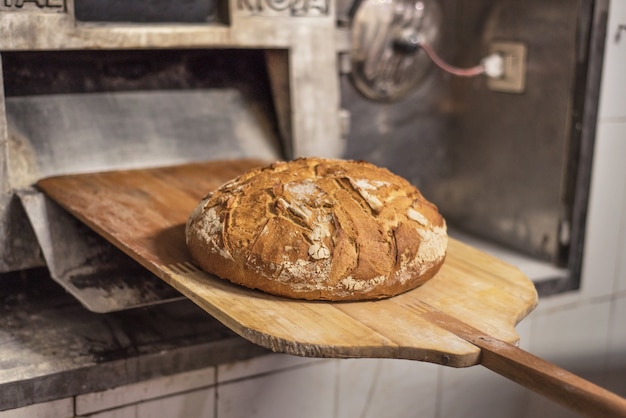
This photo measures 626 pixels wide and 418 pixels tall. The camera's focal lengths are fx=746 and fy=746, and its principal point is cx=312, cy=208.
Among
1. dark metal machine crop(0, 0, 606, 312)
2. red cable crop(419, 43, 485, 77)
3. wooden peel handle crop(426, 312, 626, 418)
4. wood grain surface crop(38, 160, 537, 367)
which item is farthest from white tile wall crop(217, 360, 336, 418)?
red cable crop(419, 43, 485, 77)

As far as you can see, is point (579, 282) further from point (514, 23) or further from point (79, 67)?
point (79, 67)

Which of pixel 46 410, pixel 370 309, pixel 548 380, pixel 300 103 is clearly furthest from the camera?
pixel 300 103

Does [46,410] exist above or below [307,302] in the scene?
below

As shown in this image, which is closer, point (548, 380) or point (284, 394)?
point (548, 380)

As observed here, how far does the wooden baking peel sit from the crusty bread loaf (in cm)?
3

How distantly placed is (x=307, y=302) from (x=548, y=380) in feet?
1.30

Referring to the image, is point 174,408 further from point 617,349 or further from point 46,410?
point 617,349

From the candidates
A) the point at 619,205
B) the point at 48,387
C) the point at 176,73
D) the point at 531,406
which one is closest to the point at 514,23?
the point at 619,205

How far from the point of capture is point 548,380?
38.3 inches

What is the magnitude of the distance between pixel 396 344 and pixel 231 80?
1.11 m

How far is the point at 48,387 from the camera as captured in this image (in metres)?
1.45

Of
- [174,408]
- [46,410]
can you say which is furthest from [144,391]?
[46,410]

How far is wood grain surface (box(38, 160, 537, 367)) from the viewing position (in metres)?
1.06

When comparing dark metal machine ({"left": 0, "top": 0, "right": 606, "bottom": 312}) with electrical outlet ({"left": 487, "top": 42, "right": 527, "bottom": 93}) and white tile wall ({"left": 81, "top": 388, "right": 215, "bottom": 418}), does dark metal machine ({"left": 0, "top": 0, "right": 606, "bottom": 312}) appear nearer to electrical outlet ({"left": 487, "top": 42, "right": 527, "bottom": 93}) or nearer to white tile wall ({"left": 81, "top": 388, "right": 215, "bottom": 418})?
electrical outlet ({"left": 487, "top": 42, "right": 527, "bottom": 93})
